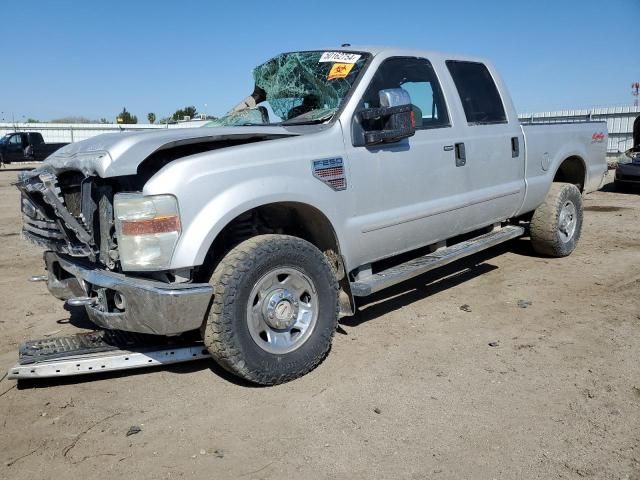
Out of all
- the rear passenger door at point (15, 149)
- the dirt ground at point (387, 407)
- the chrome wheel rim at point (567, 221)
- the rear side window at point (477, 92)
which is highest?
the rear passenger door at point (15, 149)

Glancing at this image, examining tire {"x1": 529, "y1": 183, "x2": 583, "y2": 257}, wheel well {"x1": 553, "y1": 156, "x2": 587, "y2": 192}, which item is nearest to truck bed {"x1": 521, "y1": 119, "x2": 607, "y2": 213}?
wheel well {"x1": 553, "y1": 156, "x2": 587, "y2": 192}

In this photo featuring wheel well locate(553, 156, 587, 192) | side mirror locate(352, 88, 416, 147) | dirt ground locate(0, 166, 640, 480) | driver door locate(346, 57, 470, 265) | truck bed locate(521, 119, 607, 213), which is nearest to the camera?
dirt ground locate(0, 166, 640, 480)

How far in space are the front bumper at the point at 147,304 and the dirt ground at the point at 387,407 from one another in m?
0.54

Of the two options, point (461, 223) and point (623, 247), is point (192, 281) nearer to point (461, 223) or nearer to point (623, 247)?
point (461, 223)

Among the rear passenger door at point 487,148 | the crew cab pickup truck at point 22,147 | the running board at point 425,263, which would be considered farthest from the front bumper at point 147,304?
the crew cab pickup truck at point 22,147

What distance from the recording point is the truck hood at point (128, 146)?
3139 mm

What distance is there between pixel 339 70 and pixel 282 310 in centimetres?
195

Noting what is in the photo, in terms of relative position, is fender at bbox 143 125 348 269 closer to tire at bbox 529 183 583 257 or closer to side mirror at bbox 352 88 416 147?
side mirror at bbox 352 88 416 147

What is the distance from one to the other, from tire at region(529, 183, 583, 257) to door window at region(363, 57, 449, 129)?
7.19 feet

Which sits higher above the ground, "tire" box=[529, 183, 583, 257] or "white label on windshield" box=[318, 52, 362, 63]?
"white label on windshield" box=[318, 52, 362, 63]

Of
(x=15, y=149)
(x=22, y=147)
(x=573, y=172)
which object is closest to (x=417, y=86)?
(x=573, y=172)

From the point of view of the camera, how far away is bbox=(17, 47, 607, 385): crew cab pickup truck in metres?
3.15

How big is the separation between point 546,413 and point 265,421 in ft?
5.15

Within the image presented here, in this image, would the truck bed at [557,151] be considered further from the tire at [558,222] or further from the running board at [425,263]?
the running board at [425,263]
